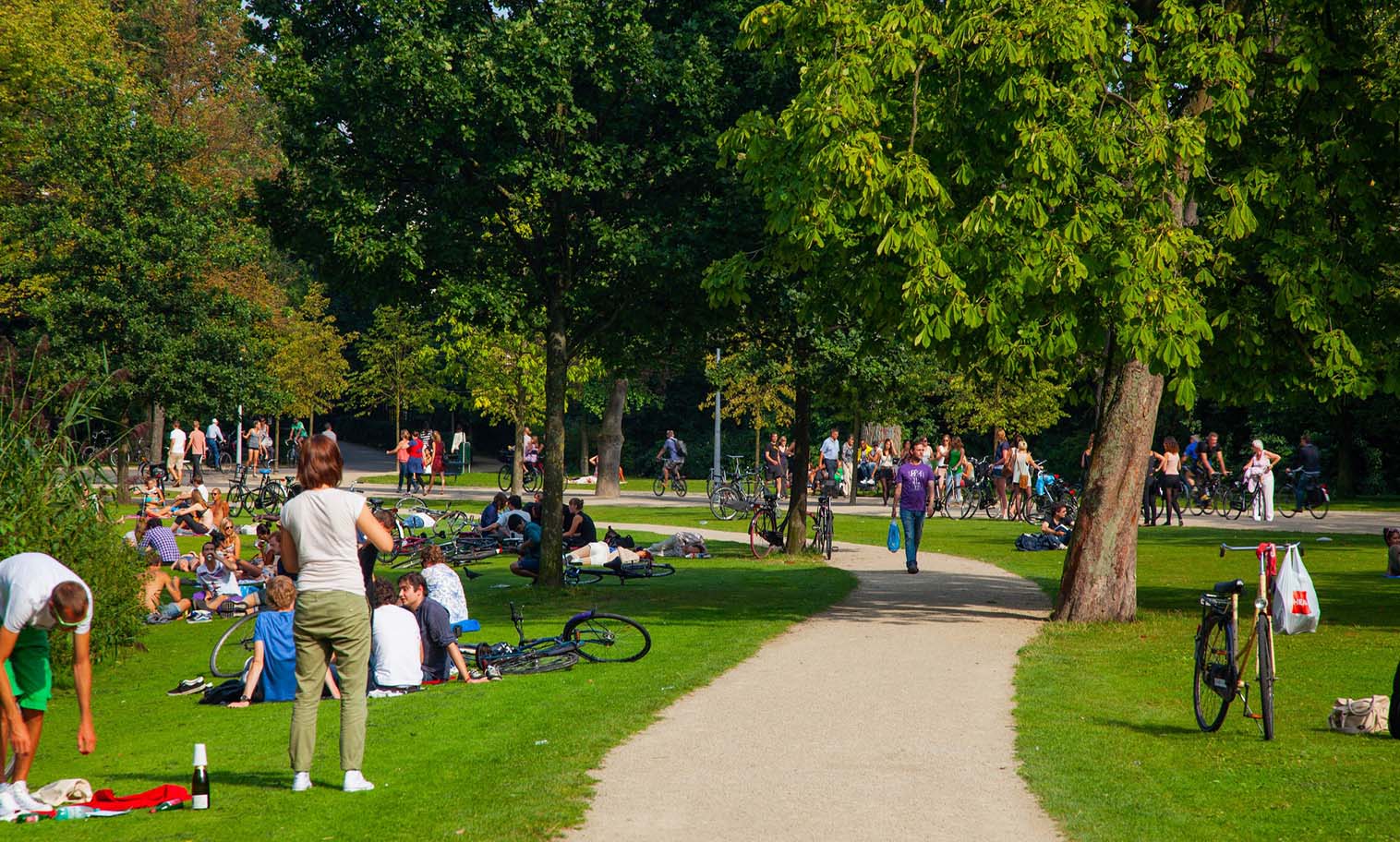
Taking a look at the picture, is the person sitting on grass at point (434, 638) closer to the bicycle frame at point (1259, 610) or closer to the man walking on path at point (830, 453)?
the bicycle frame at point (1259, 610)

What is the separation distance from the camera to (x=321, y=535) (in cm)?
731

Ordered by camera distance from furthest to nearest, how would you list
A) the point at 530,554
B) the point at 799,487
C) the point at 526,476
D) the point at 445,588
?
the point at 526,476 → the point at 799,487 → the point at 530,554 → the point at 445,588

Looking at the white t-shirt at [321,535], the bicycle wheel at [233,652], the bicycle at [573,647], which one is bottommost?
the bicycle wheel at [233,652]

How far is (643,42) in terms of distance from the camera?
16.5 m

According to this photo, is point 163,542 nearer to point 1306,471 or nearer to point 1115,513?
point 1115,513

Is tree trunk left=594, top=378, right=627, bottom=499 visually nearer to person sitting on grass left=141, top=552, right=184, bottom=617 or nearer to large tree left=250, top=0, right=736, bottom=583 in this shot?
large tree left=250, top=0, right=736, bottom=583

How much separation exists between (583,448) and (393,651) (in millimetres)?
41128

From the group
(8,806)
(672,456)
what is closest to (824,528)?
(8,806)

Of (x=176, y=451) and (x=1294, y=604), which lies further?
(x=176, y=451)

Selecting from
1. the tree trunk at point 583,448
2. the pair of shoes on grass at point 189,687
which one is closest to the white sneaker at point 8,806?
the pair of shoes on grass at point 189,687

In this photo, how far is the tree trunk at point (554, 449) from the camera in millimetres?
17922

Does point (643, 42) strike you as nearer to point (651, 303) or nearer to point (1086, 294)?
point (651, 303)

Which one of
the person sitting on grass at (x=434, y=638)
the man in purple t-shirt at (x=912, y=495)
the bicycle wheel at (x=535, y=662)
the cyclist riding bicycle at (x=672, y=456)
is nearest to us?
the person sitting on grass at (x=434, y=638)

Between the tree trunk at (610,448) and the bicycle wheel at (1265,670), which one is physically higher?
the tree trunk at (610,448)
